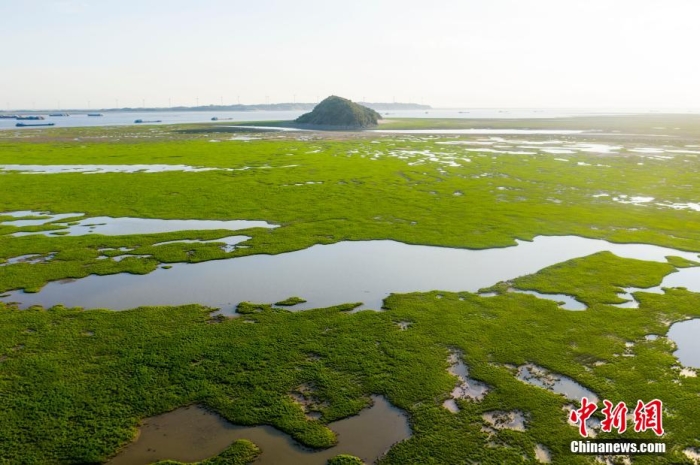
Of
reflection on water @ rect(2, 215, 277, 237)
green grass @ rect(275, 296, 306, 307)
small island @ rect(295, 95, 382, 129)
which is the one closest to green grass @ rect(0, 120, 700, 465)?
green grass @ rect(275, 296, 306, 307)

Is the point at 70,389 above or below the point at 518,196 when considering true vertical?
below

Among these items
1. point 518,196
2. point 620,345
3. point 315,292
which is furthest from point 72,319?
point 518,196

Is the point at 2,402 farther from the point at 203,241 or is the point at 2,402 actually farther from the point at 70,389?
the point at 203,241

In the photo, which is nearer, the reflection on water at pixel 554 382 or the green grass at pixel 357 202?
the reflection on water at pixel 554 382

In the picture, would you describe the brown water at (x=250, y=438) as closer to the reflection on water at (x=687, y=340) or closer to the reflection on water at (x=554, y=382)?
the reflection on water at (x=554, y=382)

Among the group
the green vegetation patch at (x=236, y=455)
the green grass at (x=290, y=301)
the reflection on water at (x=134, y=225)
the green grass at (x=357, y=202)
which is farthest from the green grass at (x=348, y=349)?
the reflection on water at (x=134, y=225)

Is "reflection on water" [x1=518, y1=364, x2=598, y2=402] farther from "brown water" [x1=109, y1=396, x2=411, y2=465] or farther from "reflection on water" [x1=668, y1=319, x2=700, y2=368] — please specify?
"brown water" [x1=109, y1=396, x2=411, y2=465]
